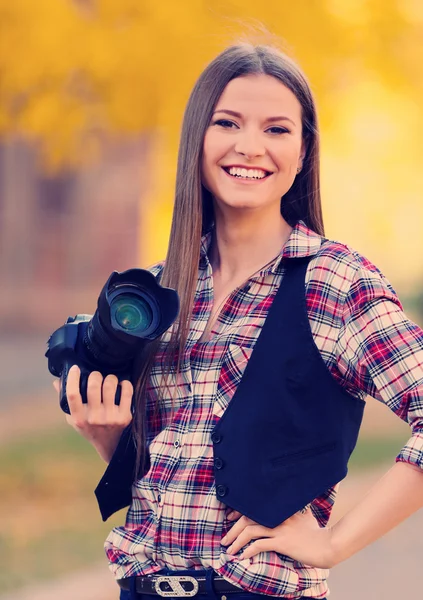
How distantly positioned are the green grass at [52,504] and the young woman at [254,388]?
3.26m

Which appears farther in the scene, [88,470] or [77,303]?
[77,303]

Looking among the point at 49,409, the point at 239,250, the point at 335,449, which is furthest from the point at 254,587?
the point at 49,409

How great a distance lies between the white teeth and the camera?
238cm

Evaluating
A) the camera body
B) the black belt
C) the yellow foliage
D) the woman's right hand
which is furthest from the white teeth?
the yellow foliage

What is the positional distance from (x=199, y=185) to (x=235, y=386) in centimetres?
52

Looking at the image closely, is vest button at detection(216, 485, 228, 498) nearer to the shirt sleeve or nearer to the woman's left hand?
the woman's left hand

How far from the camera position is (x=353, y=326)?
7.06 feet

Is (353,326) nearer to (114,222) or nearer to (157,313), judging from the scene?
(157,313)

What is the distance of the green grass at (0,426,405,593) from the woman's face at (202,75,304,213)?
3.45 m

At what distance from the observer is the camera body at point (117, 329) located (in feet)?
7.43

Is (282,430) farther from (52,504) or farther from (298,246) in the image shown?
(52,504)

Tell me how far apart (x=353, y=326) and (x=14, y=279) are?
9.29 metres

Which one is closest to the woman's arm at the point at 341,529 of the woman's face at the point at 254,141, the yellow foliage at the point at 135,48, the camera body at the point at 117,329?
the camera body at the point at 117,329

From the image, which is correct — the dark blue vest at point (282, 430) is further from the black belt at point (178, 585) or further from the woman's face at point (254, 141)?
the woman's face at point (254, 141)
